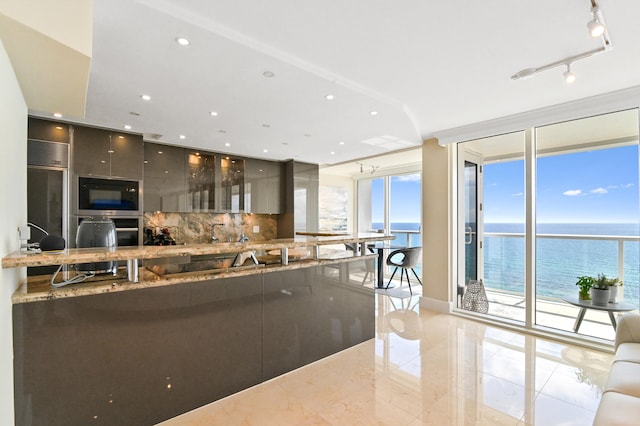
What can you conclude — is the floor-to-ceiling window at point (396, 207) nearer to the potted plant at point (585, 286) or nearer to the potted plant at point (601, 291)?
the potted plant at point (585, 286)

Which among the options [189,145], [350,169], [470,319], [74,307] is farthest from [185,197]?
[470,319]

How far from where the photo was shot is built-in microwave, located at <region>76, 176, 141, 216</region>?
377 centimetres

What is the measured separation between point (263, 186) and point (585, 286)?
4.92 m

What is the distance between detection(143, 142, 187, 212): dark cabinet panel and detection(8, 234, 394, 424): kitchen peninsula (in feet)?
9.10

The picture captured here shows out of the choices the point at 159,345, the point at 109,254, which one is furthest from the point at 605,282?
the point at 109,254

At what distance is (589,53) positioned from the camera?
2297mm

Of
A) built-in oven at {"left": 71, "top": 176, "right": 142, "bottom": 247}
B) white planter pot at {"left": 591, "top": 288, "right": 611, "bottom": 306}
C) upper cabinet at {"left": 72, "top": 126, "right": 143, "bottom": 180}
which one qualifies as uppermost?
upper cabinet at {"left": 72, "top": 126, "right": 143, "bottom": 180}

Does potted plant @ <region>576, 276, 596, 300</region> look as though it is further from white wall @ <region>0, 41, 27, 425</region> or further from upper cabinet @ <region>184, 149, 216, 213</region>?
upper cabinet @ <region>184, 149, 216, 213</region>

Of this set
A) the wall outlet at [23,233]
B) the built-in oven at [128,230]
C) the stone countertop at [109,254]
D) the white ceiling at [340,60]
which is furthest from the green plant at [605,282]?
the built-in oven at [128,230]

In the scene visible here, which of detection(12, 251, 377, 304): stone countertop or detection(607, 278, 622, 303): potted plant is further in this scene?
detection(607, 278, 622, 303): potted plant

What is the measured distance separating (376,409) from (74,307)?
6.69ft

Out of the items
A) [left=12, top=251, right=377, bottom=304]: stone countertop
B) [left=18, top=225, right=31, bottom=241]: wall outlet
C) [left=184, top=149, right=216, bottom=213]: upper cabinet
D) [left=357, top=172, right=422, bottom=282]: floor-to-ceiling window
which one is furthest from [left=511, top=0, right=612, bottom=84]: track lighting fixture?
[left=184, top=149, right=216, bottom=213]: upper cabinet

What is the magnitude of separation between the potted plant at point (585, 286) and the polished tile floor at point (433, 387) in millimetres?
572

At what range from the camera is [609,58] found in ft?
7.97
